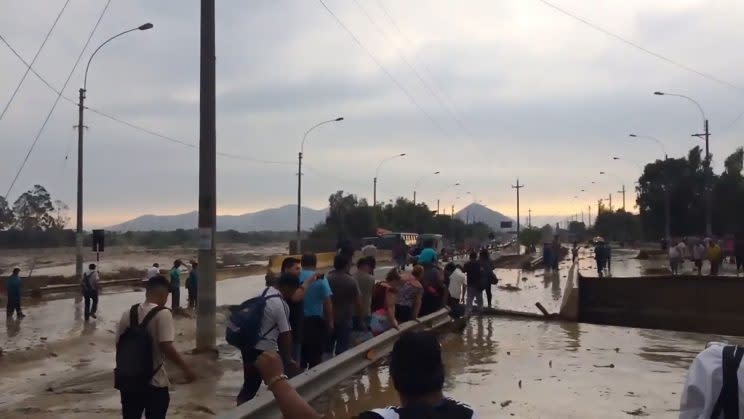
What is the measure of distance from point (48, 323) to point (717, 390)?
68.4 feet

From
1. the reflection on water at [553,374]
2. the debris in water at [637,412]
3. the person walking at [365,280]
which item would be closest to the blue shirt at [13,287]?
the reflection on water at [553,374]

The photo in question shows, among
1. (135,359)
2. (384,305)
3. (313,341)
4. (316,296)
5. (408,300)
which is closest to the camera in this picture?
(135,359)

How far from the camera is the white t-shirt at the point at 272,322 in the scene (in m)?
6.59

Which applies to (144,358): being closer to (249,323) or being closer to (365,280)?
(249,323)

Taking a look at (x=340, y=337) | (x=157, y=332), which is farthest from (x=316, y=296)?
(x=157, y=332)

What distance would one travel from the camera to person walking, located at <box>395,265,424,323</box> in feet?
40.3

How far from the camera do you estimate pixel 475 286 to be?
17.5m

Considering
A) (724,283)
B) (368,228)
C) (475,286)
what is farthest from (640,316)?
(368,228)

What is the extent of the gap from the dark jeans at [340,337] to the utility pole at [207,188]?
4048mm

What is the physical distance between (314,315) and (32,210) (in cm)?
10866

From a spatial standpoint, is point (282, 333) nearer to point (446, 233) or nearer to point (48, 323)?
point (48, 323)

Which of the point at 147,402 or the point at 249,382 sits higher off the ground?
the point at 147,402

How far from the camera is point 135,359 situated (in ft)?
18.0

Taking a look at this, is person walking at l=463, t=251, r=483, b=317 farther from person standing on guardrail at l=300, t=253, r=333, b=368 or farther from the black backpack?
the black backpack
